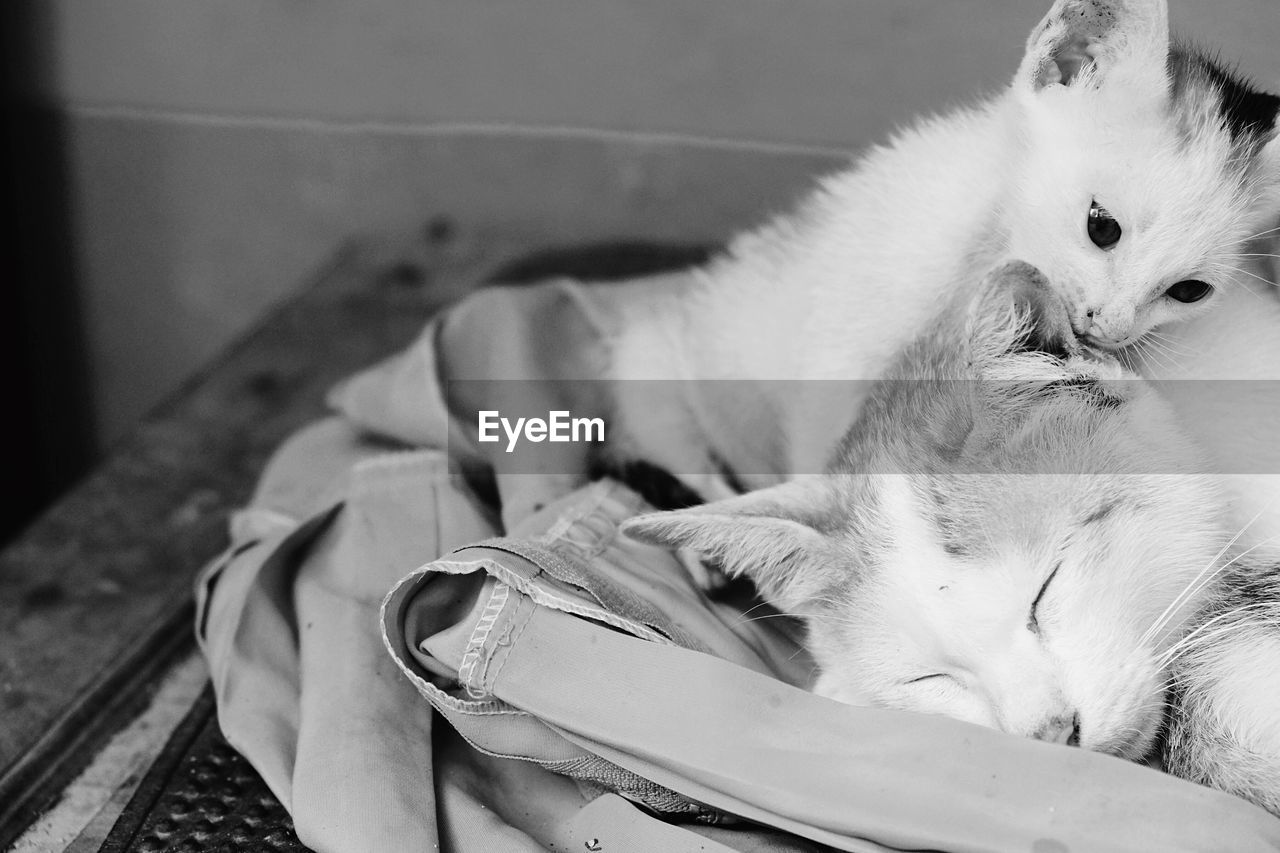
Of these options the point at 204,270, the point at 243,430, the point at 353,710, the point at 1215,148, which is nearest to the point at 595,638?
the point at 353,710

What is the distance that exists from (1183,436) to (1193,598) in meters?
0.15

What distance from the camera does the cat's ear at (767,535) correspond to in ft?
3.37

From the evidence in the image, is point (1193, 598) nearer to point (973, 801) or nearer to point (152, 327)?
point (973, 801)

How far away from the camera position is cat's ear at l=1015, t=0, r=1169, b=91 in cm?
118

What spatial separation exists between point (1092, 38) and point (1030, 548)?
0.60m

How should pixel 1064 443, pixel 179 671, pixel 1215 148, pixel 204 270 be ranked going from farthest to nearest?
pixel 204 270
pixel 179 671
pixel 1215 148
pixel 1064 443

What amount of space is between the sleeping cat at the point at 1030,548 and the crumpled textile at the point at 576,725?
0.07 metres

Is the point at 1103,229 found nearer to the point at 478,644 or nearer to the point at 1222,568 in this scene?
the point at 1222,568

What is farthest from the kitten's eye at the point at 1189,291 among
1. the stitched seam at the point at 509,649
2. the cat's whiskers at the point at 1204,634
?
the stitched seam at the point at 509,649

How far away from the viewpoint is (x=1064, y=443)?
968 mm

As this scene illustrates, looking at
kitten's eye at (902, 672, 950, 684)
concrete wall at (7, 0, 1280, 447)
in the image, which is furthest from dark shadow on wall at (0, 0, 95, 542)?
kitten's eye at (902, 672, 950, 684)

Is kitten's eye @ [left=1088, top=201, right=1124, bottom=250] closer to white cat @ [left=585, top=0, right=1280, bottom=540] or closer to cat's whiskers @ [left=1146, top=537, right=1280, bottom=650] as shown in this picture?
white cat @ [left=585, top=0, right=1280, bottom=540]

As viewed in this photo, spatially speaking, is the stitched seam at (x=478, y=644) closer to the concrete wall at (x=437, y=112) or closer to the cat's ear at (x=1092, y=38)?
the cat's ear at (x=1092, y=38)

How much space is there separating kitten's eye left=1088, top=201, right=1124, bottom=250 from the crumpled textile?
1.68 feet
